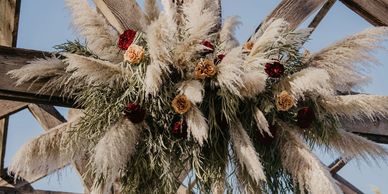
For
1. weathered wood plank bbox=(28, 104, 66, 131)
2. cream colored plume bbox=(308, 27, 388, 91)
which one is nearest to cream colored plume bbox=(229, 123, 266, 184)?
cream colored plume bbox=(308, 27, 388, 91)

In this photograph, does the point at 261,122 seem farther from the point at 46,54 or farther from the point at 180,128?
the point at 46,54

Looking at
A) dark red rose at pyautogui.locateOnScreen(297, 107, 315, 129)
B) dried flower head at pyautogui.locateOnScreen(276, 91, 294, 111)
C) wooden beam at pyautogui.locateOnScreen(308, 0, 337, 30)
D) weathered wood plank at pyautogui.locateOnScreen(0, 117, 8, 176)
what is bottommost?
weathered wood plank at pyautogui.locateOnScreen(0, 117, 8, 176)

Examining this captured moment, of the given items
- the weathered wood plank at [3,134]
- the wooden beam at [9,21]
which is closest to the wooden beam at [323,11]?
the wooden beam at [9,21]

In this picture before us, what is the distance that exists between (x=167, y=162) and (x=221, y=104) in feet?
0.63

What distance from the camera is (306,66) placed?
1626 mm

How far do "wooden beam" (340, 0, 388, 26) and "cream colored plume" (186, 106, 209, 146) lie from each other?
101 cm

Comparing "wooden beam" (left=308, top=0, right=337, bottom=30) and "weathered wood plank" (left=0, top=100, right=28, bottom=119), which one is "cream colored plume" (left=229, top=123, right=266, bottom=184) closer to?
"wooden beam" (left=308, top=0, right=337, bottom=30)

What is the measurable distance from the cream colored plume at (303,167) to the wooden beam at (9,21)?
163 cm

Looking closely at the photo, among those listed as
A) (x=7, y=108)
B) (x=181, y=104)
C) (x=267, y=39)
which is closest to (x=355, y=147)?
(x=267, y=39)

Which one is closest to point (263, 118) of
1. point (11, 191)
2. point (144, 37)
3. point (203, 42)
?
point (203, 42)

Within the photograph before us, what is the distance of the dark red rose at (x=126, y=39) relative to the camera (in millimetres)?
1585

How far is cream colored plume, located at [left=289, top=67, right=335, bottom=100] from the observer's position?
1.46 meters

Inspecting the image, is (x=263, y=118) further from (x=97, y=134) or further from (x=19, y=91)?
(x=19, y=91)

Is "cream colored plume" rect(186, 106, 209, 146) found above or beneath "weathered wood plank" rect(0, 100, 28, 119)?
above
